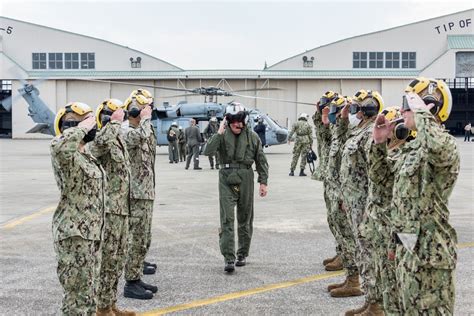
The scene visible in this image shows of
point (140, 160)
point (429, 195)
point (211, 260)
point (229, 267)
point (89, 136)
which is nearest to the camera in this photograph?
point (429, 195)

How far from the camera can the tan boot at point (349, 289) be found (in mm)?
5750

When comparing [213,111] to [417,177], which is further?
[213,111]

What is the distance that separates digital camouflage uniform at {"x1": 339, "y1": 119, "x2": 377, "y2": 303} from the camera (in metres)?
4.99

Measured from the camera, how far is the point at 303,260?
23.8ft

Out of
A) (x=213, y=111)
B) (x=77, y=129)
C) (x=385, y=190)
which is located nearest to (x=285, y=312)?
(x=385, y=190)

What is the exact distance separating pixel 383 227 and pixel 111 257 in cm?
238

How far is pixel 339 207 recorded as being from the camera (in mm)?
6184

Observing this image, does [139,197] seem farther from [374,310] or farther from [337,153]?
[374,310]

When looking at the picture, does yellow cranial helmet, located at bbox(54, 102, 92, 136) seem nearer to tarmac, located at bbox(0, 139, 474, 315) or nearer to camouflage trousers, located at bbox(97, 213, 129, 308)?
camouflage trousers, located at bbox(97, 213, 129, 308)

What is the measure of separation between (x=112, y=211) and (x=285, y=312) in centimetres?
193

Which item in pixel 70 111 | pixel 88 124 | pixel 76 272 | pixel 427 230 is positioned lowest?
pixel 76 272

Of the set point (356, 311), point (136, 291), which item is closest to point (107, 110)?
point (136, 291)

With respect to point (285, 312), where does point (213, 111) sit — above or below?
above

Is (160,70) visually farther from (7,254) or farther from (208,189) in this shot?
(7,254)
